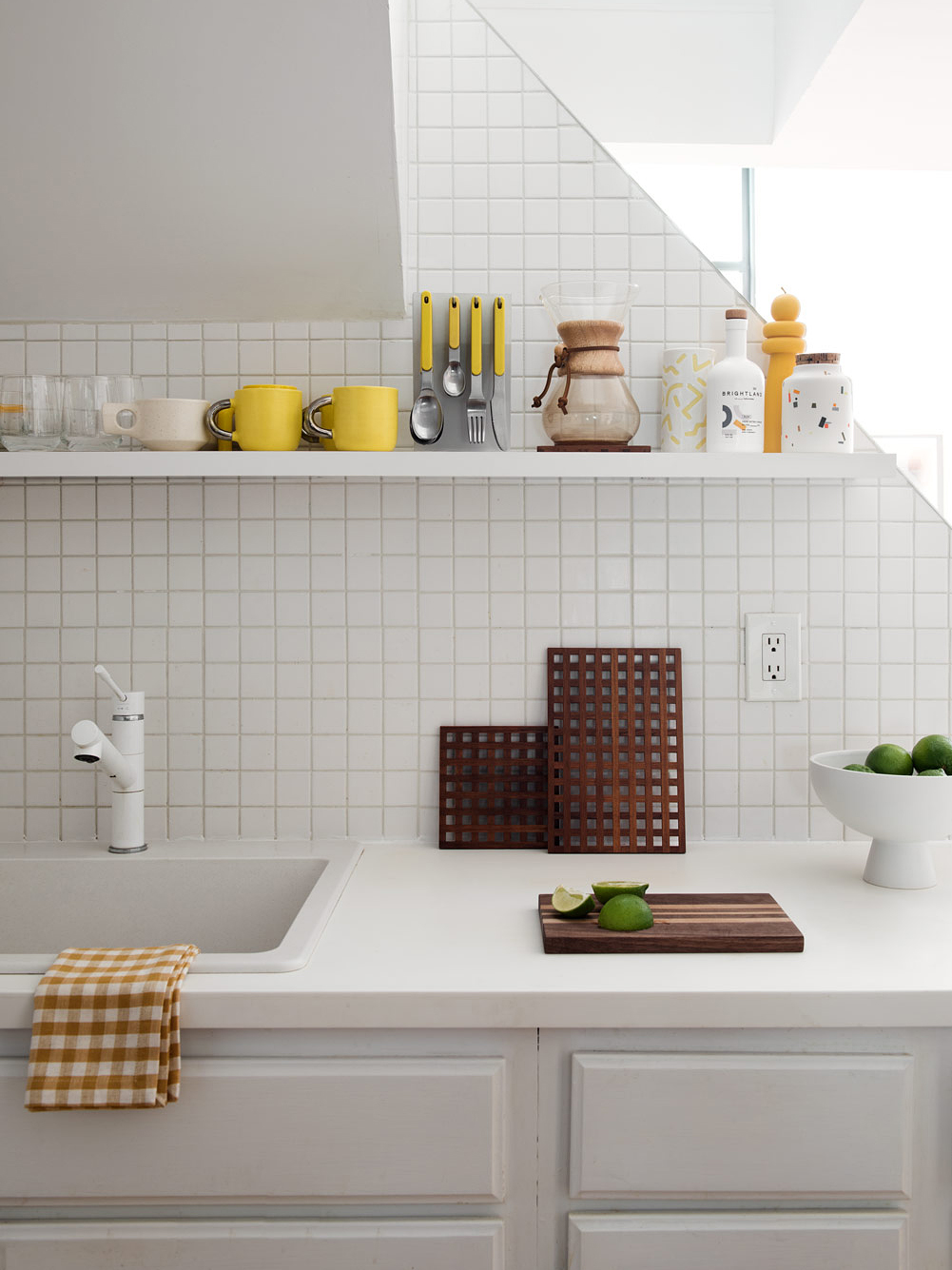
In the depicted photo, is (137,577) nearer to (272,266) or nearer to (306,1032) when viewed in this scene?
(272,266)

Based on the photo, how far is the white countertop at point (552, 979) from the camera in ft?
3.36

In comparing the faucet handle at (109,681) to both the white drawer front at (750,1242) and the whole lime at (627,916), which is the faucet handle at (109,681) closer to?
the whole lime at (627,916)

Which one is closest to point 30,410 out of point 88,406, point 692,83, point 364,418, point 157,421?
point 88,406

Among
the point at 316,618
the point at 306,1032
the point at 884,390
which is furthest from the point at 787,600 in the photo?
the point at 884,390

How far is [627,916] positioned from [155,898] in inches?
27.9

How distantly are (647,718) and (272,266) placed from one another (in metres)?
0.86

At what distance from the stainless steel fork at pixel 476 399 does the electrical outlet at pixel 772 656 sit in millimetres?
505

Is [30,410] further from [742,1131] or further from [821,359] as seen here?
[742,1131]

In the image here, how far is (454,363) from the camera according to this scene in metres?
1.54

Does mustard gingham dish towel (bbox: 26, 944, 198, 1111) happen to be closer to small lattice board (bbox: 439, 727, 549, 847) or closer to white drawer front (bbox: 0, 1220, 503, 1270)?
white drawer front (bbox: 0, 1220, 503, 1270)

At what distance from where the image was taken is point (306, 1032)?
1041mm

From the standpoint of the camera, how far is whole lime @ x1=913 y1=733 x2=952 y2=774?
4.27ft

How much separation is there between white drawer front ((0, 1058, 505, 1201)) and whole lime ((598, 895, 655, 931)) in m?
0.22

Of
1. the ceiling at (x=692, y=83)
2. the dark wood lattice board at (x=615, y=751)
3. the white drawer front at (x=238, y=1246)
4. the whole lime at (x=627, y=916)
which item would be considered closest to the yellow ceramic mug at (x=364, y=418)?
the dark wood lattice board at (x=615, y=751)
